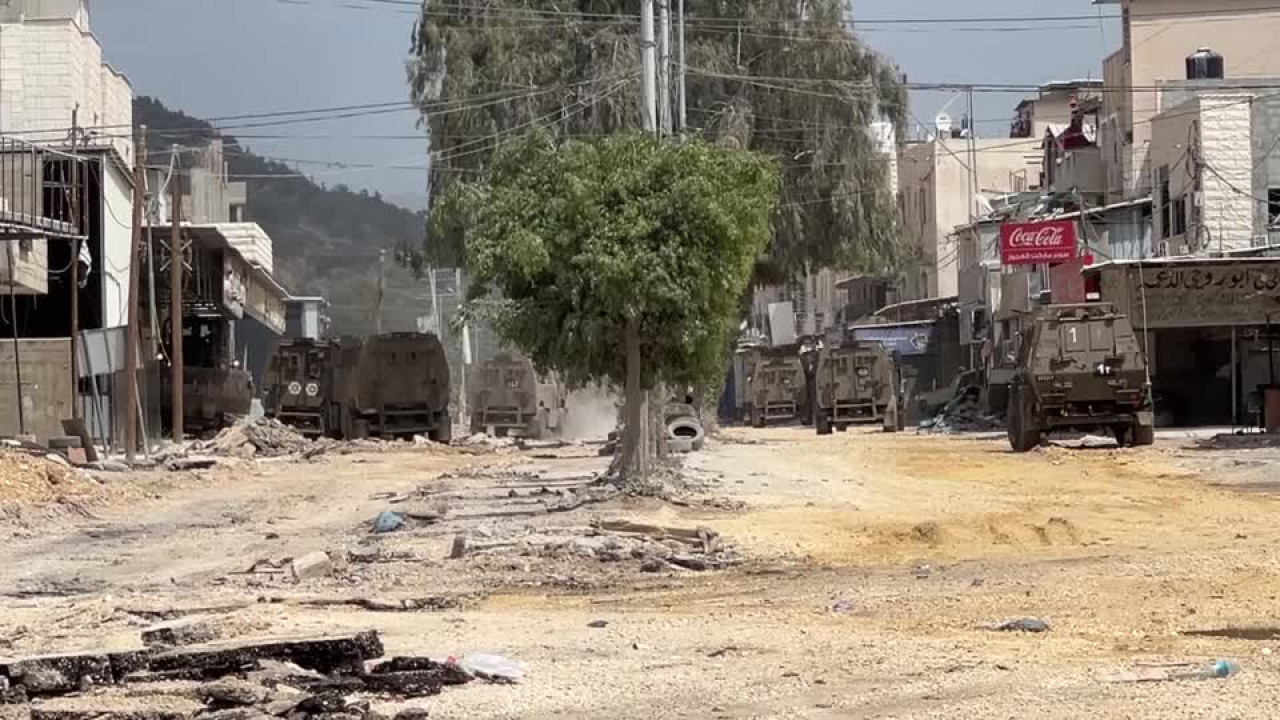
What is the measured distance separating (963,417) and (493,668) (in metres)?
49.6

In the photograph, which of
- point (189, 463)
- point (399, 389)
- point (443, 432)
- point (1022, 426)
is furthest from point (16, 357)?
point (1022, 426)

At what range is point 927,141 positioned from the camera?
92438 mm

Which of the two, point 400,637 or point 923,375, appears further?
point 923,375

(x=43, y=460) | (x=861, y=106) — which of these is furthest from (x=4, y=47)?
(x=43, y=460)

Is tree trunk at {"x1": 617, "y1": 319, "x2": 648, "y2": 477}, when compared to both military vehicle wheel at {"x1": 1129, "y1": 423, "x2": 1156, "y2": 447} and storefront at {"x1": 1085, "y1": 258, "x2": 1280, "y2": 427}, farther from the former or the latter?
storefront at {"x1": 1085, "y1": 258, "x2": 1280, "y2": 427}

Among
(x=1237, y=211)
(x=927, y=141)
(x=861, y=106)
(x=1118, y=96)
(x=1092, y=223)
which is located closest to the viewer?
(x=861, y=106)

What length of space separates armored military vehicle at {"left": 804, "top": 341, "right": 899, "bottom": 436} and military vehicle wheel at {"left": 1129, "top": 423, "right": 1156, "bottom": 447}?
1649cm

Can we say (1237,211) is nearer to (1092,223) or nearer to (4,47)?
(1092,223)

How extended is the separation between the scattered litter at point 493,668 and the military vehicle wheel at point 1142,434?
28.4 metres

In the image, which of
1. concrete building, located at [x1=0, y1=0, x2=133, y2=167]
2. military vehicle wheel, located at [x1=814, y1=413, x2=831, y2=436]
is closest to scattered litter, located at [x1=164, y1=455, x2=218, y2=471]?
concrete building, located at [x1=0, y1=0, x2=133, y2=167]

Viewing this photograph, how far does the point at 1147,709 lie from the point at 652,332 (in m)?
15.9

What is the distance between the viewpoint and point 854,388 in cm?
5516

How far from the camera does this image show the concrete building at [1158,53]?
2564 inches

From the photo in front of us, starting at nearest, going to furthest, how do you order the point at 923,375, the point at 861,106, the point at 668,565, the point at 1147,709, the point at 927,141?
the point at 1147,709 → the point at 668,565 → the point at 861,106 → the point at 923,375 → the point at 927,141
